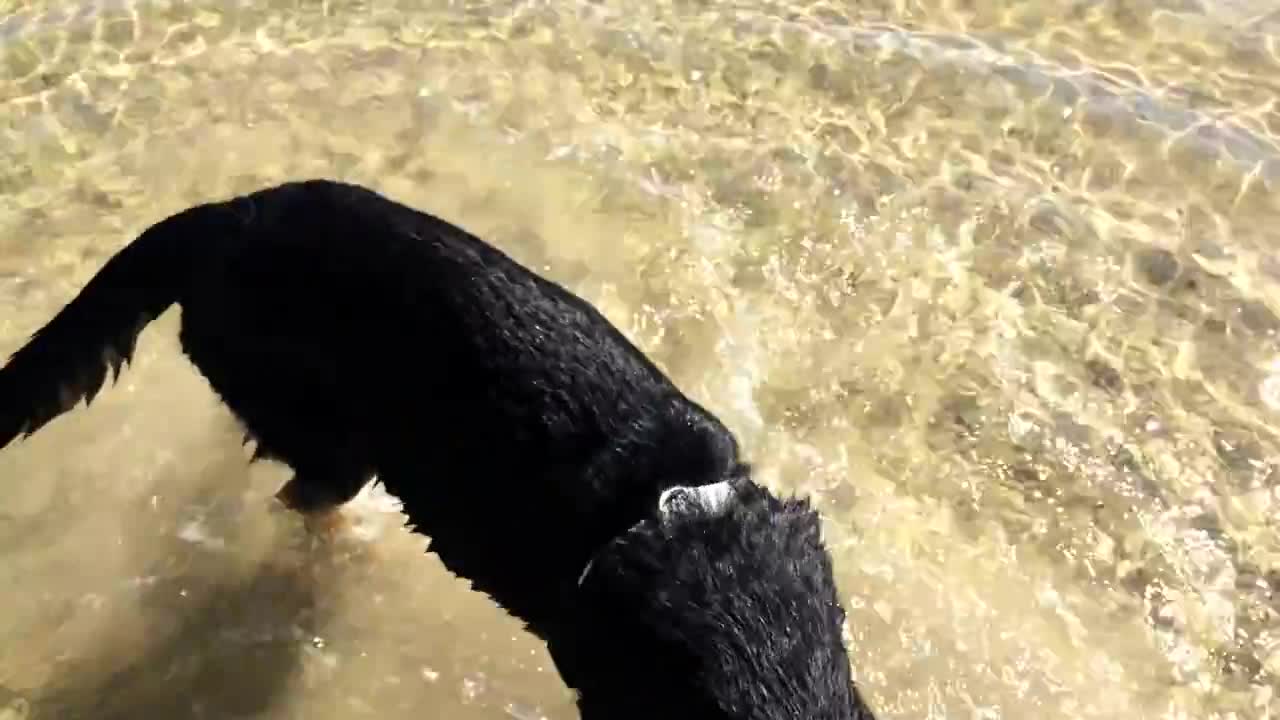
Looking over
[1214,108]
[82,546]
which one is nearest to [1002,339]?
[1214,108]

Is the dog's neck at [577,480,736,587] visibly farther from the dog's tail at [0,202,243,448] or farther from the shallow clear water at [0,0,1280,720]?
the shallow clear water at [0,0,1280,720]

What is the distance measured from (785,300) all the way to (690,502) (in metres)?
1.62

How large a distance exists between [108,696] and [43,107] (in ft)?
6.03

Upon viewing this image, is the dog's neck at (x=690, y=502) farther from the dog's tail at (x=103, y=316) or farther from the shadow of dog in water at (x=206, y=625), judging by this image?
the shadow of dog in water at (x=206, y=625)

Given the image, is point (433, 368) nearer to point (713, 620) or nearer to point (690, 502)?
point (690, 502)

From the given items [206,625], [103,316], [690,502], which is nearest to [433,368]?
[690,502]

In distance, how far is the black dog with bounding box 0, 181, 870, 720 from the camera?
5.82ft

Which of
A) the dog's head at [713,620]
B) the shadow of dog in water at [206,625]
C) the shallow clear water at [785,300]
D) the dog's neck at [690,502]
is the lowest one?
the shadow of dog in water at [206,625]

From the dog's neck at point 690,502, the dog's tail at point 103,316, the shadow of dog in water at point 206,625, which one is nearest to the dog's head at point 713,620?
the dog's neck at point 690,502

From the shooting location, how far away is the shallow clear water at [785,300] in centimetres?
277

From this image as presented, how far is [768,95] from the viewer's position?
12.6 feet

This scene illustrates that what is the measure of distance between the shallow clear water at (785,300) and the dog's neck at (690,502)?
0.99 m

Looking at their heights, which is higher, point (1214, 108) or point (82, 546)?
point (1214, 108)

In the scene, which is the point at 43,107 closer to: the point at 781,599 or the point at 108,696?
the point at 108,696
